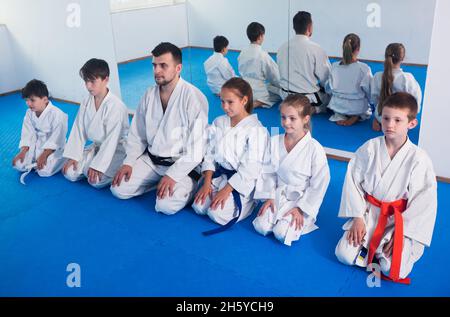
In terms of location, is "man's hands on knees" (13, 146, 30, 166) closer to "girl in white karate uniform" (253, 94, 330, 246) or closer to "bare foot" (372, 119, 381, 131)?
"girl in white karate uniform" (253, 94, 330, 246)

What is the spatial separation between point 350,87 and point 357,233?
208 centimetres

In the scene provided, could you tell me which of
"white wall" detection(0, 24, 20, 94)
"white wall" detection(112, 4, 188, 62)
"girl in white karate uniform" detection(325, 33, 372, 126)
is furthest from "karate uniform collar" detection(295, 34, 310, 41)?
"white wall" detection(0, 24, 20, 94)

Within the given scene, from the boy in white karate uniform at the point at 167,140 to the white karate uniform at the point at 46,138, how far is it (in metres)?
0.86

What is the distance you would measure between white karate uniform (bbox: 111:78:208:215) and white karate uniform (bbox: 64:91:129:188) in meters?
0.20

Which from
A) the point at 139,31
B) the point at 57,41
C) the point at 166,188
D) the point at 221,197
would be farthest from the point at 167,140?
the point at 57,41

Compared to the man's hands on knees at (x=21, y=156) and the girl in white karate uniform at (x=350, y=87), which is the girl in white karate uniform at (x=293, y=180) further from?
the man's hands on knees at (x=21, y=156)

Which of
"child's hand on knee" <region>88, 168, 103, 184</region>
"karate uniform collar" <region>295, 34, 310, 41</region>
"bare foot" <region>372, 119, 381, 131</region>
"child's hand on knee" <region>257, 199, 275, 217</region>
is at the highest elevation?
"karate uniform collar" <region>295, 34, 310, 41</region>

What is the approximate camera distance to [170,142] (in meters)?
3.35

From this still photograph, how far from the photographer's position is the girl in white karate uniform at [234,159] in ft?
9.83

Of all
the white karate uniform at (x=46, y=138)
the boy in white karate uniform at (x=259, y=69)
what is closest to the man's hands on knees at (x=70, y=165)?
the white karate uniform at (x=46, y=138)

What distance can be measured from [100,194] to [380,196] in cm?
221

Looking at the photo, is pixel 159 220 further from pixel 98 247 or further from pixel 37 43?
pixel 37 43

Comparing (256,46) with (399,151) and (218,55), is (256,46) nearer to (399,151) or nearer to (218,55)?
(218,55)

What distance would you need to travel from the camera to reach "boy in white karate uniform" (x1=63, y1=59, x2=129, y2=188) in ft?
11.8
